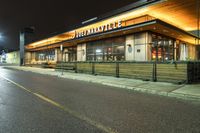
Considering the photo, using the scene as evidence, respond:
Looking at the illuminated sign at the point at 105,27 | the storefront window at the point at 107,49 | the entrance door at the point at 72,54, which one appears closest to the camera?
the illuminated sign at the point at 105,27

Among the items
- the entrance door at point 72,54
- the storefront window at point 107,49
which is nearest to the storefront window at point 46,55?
the entrance door at point 72,54

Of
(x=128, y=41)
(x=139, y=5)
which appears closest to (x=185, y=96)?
(x=139, y=5)

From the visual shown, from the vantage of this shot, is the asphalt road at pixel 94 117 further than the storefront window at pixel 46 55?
No

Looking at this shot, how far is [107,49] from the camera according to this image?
90.6ft

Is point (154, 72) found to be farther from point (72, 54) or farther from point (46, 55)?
point (46, 55)

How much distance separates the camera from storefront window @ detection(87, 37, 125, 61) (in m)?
Answer: 25.1

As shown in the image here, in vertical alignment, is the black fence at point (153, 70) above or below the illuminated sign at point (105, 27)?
below

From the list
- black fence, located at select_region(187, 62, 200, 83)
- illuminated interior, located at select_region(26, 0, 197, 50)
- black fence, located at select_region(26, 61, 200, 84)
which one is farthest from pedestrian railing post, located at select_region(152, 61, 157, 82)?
illuminated interior, located at select_region(26, 0, 197, 50)

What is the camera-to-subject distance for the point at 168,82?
12906 millimetres

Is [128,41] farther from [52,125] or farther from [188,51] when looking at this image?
[52,125]

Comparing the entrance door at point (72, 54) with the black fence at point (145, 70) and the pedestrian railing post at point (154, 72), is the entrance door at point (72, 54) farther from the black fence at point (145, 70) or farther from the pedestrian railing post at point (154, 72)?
the pedestrian railing post at point (154, 72)

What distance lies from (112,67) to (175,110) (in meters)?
11.6

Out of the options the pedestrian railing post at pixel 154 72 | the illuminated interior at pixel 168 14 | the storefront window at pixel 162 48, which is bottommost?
the pedestrian railing post at pixel 154 72

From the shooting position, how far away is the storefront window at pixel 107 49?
25.1m
